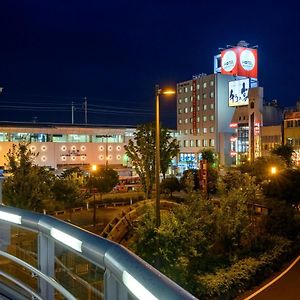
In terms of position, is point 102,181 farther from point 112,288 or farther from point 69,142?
point 112,288

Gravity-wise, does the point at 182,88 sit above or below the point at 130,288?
above

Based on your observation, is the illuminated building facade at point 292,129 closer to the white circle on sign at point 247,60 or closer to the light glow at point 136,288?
the white circle on sign at point 247,60

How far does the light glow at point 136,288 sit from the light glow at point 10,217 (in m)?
2.01

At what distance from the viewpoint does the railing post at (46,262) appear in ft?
11.8

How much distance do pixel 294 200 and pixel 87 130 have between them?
57784mm

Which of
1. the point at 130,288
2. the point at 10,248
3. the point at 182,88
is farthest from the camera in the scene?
the point at 182,88

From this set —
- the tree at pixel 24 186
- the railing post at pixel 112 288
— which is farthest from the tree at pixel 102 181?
the railing post at pixel 112 288

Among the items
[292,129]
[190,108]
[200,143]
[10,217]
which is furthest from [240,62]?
[10,217]

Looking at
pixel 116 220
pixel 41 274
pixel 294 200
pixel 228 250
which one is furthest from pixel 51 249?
pixel 294 200

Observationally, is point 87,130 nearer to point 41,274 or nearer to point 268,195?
point 268,195

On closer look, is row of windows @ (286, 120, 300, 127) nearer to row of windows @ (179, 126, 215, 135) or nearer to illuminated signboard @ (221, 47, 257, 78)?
row of windows @ (179, 126, 215, 135)

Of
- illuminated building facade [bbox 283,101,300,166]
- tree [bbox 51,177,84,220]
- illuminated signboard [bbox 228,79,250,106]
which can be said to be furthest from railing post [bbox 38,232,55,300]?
illuminated signboard [bbox 228,79,250,106]

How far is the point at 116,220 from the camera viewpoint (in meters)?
24.9

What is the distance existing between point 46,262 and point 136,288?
5.65ft
